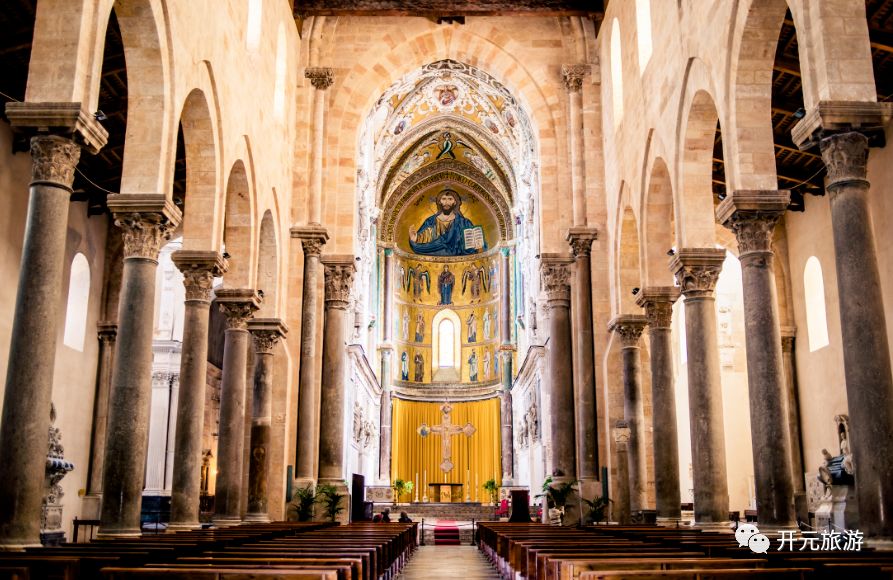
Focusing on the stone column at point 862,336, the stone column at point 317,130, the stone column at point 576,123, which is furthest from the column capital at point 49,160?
the stone column at point 576,123

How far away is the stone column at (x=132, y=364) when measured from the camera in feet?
42.7

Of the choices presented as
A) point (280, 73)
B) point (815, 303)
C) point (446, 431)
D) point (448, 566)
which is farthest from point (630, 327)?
point (446, 431)

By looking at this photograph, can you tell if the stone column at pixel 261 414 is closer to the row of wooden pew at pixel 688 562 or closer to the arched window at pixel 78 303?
the arched window at pixel 78 303

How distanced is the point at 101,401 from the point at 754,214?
17411 millimetres

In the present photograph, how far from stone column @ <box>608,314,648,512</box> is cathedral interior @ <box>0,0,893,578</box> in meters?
0.07

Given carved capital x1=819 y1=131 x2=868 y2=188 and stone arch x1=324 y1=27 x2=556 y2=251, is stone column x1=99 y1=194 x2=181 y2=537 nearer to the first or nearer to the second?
carved capital x1=819 y1=131 x2=868 y2=188

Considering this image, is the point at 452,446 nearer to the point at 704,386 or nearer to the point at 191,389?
the point at 191,389

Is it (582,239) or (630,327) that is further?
(582,239)

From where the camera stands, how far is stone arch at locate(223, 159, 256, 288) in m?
19.3

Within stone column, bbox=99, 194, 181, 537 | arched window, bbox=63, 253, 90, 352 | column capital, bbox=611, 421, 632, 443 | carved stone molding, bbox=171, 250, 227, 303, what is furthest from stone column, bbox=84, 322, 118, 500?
column capital, bbox=611, 421, 632, 443

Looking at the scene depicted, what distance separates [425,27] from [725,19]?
13.4 m

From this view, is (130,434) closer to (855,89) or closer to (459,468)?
(855,89)

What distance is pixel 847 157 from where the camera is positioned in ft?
35.4

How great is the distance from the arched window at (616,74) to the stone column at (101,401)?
14134 millimetres
